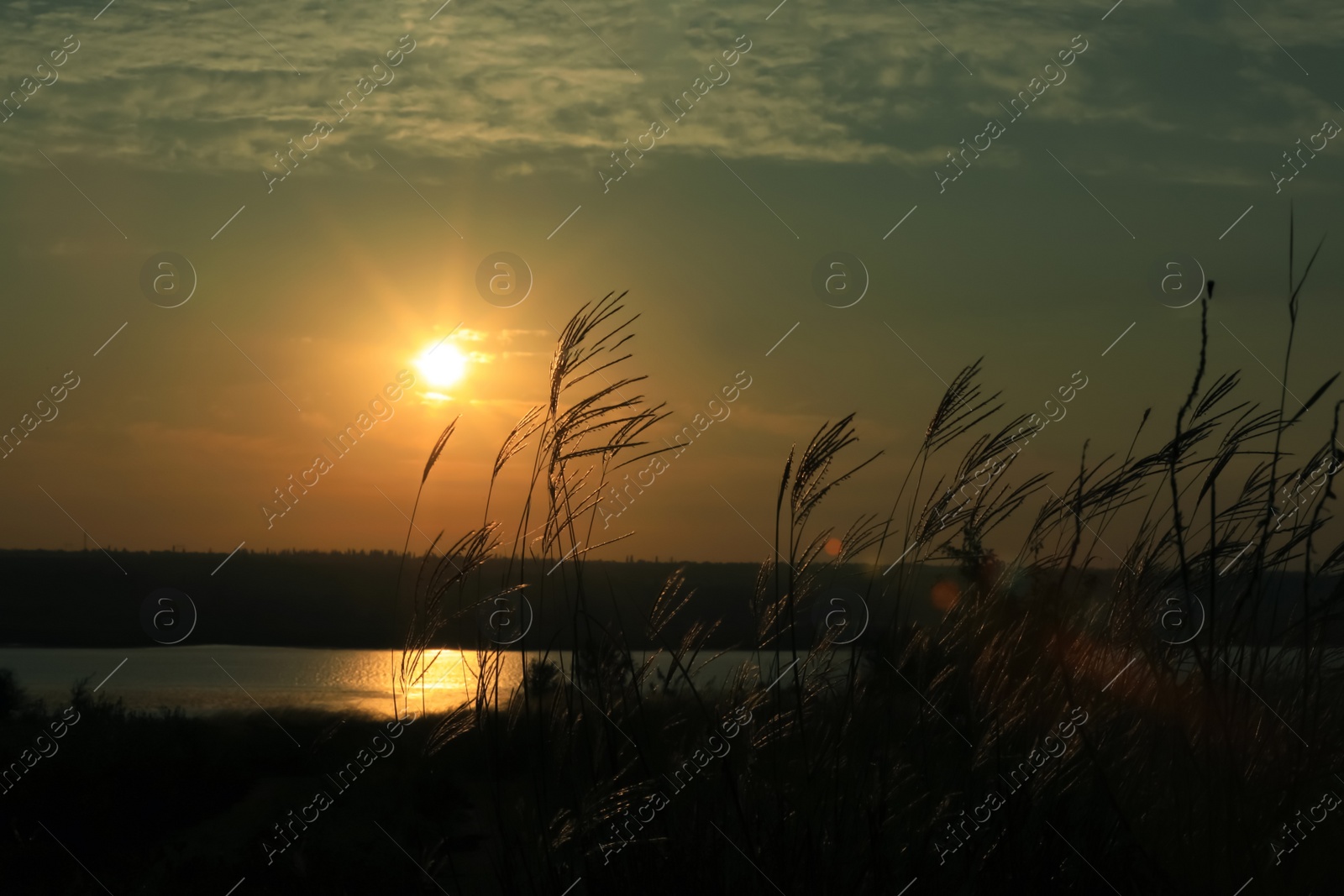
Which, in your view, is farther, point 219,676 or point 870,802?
point 219,676

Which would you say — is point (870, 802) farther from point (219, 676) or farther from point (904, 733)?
point (219, 676)

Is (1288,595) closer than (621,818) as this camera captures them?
No

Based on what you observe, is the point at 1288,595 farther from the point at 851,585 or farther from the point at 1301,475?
the point at 851,585

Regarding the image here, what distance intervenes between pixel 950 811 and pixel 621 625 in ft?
3.31

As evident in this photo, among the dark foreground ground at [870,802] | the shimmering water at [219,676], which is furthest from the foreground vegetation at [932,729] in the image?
the shimmering water at [219,676]

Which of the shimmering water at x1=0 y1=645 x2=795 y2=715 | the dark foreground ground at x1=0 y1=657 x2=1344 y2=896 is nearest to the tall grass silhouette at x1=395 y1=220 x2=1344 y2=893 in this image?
the dark foreground ground at x1=0 y1=657 x2=1344 y2=896

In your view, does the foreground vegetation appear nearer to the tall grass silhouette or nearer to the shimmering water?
the tall grass silhouette

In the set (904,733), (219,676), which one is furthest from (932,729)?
(219,676)

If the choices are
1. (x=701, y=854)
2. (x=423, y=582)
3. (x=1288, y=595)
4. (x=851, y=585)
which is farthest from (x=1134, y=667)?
(x=423, y=582)

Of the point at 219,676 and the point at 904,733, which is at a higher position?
the point at 219,676

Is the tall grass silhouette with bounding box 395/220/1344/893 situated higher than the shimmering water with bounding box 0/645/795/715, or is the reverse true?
the shimmering water with bounding box 0/645/795/715

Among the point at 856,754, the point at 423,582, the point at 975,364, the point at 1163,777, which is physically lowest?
the point at 1163,777

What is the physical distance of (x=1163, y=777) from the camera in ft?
9.62

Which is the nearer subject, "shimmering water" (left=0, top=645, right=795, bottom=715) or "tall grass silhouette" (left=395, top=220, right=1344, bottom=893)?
"tall grass silhouette" (left=395, top=220, right=1344, bottom=893)
